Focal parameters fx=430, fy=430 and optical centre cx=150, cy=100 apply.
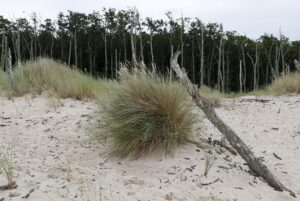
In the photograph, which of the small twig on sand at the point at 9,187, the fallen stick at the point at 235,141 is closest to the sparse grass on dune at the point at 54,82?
the fallen stick at the point at 235,141

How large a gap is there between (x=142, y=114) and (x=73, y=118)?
1924 mm

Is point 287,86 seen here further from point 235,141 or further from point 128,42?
point 128,42

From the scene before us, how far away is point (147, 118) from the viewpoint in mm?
4734

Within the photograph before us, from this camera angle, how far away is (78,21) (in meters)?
35.3

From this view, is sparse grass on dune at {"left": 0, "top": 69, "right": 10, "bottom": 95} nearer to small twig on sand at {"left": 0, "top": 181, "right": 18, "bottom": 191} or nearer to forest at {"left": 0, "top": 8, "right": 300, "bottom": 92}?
small twig on sand at {"left": 0, "top": 181, "right": 18, "bottom": 191}

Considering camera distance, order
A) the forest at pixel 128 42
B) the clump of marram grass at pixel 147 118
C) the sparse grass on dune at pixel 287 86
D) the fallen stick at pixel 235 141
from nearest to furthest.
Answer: the fallen stick at pixel 235 141 < the clump of marram grass at pixel 147 118 < the sparse grass on dune at pixel 287 86 < the forest at pixel 128 42

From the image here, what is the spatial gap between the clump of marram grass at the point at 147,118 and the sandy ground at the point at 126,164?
147 mm

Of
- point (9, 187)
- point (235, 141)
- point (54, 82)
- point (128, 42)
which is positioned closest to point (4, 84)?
point (54, 82)

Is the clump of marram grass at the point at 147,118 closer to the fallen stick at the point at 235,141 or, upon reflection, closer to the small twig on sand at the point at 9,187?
the fallen stick at the point at 235,141

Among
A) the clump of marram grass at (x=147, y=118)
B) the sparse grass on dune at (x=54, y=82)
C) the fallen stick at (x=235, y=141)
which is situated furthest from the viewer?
the sparse grass on dune at (x=54, y=82)

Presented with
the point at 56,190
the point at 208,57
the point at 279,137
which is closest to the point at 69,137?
the point at 56,190

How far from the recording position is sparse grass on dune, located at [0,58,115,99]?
779cm

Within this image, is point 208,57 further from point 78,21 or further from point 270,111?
point 270,111

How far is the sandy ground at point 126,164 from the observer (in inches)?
148
